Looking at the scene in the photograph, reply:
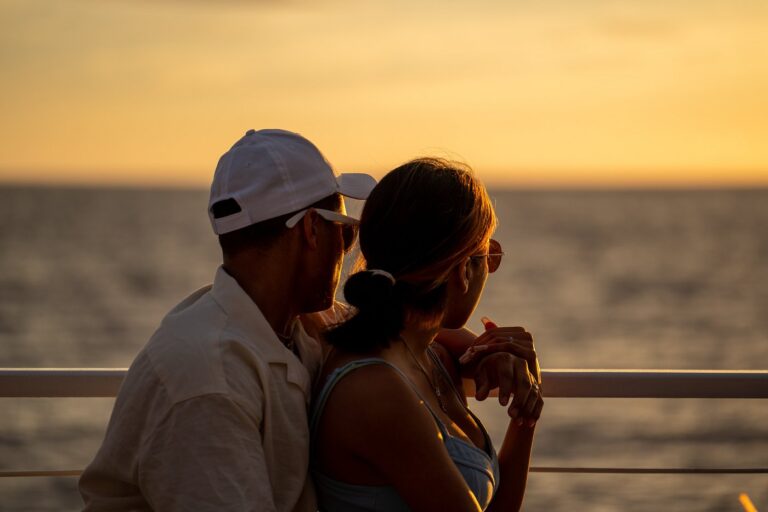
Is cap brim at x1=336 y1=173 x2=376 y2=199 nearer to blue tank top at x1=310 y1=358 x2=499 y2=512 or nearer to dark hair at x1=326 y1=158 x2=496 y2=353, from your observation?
dark hair at x1=326 y1=158 x2=496 y2=353

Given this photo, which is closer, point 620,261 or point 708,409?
point 708,409

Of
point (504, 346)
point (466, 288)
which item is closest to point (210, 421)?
point (466, 288)

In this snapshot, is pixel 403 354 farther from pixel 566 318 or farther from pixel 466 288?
pixel 566 318

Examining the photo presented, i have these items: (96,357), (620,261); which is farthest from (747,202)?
(96,357)

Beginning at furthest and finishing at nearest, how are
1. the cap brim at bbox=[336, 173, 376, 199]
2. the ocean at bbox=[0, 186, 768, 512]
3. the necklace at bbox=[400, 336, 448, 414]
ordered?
1. the ocean at bbox=[0, 186, 768, 512]
2. the necklace at bbox=[400, 336, 448, 414]
3. the cap brim at bbox=[336, 173, 376, 199]

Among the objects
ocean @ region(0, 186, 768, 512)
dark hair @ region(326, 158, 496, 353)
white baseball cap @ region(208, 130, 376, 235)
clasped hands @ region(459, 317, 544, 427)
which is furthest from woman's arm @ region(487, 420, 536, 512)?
ocean @ region(0, 186, 768, 512)

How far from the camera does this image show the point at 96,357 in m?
20.1

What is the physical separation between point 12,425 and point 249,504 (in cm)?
914

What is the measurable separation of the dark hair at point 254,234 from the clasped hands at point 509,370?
507mm

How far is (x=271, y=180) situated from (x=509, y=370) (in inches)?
24.9

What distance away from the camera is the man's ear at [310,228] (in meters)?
2.21

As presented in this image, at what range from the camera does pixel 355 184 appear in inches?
90.0

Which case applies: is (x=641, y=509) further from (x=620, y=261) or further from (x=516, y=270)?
(x=620, y=261)

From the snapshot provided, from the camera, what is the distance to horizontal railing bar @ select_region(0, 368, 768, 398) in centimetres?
268
